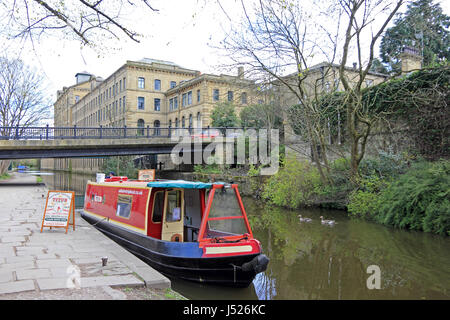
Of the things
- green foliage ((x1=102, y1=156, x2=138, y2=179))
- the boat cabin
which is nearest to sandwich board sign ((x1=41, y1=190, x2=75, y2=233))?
the boat cabin

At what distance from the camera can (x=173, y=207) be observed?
8.90 metres

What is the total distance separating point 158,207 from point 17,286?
13.3 ft

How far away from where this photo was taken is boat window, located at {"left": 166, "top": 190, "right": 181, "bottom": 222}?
348 inches

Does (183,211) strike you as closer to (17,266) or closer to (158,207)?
(158,207)

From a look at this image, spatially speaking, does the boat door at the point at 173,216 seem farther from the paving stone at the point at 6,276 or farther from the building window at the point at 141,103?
the building window at the point at 141,103

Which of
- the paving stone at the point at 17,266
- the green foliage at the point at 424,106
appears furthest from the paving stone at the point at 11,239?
the green foliage at the point at 424,106

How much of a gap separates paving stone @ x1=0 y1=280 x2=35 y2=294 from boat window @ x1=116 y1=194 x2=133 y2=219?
444cm

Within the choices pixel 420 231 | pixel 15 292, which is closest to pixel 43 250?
pixel 15 292

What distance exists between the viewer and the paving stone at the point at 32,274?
5546 mm

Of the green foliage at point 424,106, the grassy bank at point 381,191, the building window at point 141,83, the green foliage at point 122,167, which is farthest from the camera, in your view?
the building window at point 141,83

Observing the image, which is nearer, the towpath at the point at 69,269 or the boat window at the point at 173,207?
the towpath at the point at 69,269

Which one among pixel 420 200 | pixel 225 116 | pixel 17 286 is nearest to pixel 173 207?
pixel 17 286

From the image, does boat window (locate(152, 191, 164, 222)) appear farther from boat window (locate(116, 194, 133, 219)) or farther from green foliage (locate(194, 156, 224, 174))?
green foliage (locate(194, 156, 224, 174))
